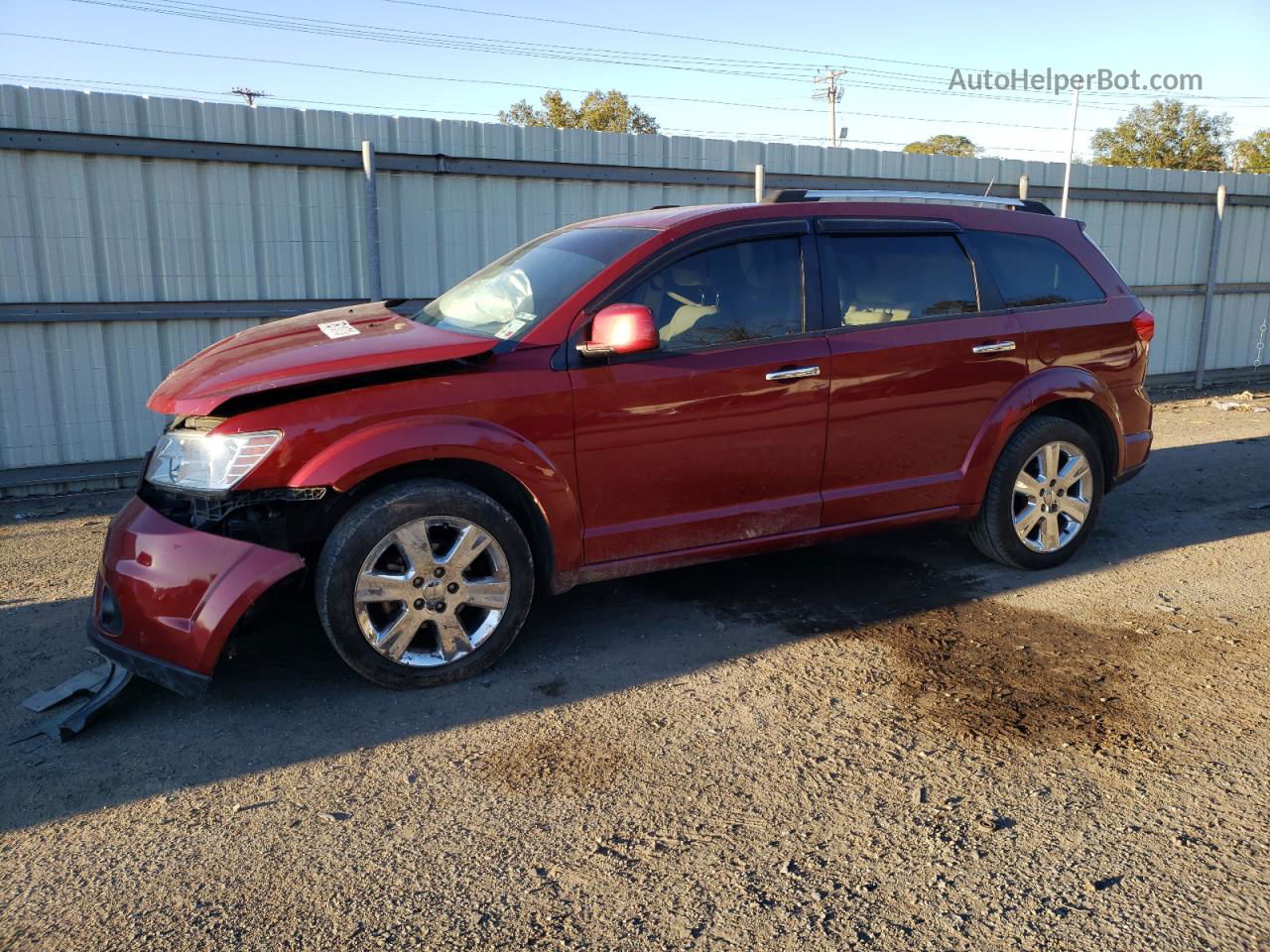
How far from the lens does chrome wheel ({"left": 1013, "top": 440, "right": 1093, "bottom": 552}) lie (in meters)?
5.39

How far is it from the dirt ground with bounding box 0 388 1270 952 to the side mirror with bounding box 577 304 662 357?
1.35m

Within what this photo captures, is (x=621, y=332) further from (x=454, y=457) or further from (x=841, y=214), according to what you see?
(x=841, y=214)

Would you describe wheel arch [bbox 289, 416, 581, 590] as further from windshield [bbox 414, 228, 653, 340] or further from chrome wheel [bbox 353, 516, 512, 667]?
windshield [bbox 414, 228, 653, 340]

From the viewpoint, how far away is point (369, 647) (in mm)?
3932

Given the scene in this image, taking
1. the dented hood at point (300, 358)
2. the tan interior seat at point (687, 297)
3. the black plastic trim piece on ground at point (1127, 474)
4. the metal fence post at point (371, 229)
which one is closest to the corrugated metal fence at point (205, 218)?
the metal fence post at point (371, 229)

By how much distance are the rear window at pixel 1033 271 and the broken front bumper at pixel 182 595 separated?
12.6ft

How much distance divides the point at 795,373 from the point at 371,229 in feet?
16.1

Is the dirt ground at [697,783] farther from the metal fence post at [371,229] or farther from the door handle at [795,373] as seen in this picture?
the metal fence post at [371,229]

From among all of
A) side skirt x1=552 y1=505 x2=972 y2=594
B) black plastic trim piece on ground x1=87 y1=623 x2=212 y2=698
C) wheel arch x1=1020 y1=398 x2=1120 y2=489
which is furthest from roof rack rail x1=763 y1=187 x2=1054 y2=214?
black plastic trim piece on ground x1=87 y1=623 x2=212 y2=698

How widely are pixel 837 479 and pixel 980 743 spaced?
160 centimetres

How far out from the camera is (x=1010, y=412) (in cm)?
524

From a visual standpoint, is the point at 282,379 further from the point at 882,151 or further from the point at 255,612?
the point at 882,151

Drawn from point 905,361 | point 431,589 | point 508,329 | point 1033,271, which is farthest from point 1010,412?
point 431,589

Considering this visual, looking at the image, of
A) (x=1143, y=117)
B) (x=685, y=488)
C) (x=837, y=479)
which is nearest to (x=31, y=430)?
(x=685, y=488)
